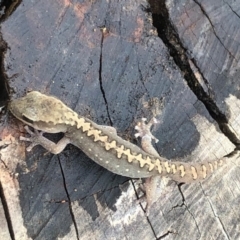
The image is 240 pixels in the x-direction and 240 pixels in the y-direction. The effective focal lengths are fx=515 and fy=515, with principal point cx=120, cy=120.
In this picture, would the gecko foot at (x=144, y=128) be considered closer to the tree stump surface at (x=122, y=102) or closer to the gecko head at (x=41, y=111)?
the tree stump surface at (x=122, y=102)

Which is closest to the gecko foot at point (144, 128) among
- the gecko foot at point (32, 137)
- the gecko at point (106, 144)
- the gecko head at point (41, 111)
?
the gecko at point (106, 144)

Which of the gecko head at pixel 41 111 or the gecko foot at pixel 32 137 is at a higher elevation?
the gecko head at pixel 41 111

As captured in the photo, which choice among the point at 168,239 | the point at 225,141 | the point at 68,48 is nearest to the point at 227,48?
the point at 225,141

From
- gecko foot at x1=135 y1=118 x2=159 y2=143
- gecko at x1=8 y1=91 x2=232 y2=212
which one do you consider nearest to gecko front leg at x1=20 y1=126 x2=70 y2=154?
gecko at x1=8 y1=91 x2=232 y2=212

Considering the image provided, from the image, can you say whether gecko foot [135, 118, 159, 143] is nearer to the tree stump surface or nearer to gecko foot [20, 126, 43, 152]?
the tree stump surface

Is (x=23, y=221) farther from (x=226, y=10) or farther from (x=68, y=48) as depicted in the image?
(x=226, y=10)
